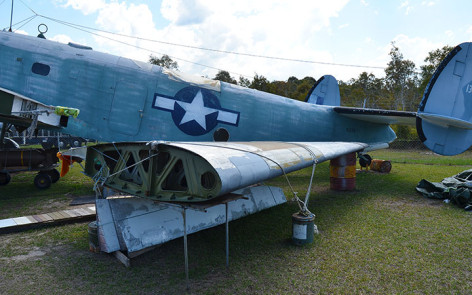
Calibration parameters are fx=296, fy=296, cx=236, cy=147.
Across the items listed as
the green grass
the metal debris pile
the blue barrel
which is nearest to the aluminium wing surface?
the blue barrel

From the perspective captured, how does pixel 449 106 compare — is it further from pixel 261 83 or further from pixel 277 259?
pixel 261 83

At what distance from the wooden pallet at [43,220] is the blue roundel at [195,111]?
341 cm

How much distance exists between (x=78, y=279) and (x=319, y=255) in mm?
3898

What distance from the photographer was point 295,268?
4750 millimetres

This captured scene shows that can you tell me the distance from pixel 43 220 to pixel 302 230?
5.73 m

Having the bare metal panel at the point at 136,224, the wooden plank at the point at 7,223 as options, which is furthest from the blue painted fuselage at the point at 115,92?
the bare metal panel at the point at 136,224

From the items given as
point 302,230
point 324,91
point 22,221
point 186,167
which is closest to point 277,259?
point 302,230

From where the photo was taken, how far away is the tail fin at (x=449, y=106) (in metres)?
10.3

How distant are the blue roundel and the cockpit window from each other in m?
3.58

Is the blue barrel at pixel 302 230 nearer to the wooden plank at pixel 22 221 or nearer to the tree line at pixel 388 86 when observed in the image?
the wooden plank at pixel 22 221

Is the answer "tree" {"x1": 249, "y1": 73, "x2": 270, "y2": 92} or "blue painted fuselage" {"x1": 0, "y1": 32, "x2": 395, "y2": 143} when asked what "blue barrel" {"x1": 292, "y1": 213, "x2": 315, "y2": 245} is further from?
"tree" {"x1": 249, "y1": 73, "x2": 270, "y2": 92}

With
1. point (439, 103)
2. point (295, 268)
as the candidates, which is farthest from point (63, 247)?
point (439, 103)

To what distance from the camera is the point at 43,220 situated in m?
6.70

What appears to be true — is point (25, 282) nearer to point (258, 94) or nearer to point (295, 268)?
point (295, 268)
